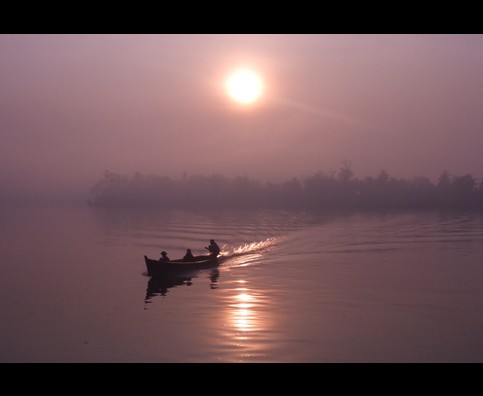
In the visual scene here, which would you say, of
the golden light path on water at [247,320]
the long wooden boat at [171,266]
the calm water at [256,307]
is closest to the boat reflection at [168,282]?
the calm water at [256,307]

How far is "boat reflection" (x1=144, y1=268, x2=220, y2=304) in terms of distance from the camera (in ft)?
90.2

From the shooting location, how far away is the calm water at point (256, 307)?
16.6 meters

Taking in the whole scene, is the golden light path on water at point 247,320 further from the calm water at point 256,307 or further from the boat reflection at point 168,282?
the boat reflection at point 168,282

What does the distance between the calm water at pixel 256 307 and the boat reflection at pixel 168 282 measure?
0.10m

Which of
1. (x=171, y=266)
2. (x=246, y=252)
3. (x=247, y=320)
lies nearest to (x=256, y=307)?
(x=247, y=320)

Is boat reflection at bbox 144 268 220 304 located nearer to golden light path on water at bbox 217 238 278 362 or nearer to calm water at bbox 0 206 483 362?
calm water at bbox 0 206 483 362

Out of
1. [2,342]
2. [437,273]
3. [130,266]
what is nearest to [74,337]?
[2,342]

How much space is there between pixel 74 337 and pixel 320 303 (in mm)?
11938

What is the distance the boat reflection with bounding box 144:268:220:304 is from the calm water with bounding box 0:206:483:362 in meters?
0.10

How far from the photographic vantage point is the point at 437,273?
33812mm

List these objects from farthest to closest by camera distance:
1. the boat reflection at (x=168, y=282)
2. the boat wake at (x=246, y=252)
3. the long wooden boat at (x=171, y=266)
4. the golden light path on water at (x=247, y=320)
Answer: the boat wake at (x=246, y=252) → the long wooden boat at (x=171, y=266) → the boat reflection at (x=168, y=282) → the golden light path on water at (x=247, y=320)

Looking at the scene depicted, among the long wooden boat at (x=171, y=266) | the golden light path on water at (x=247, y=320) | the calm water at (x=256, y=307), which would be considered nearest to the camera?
the golden light path on water at (x=247, y=320)

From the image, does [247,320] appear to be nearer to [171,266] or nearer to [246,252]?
[171,266]

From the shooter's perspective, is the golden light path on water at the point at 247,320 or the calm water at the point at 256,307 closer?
the golden light path on water at the point at 247,320
